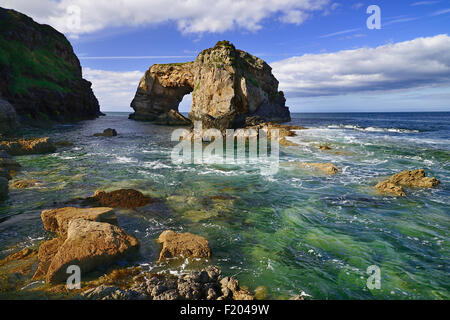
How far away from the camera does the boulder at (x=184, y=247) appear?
6316mm

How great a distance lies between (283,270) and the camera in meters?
5.91

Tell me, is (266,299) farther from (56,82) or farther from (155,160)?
(56,82)

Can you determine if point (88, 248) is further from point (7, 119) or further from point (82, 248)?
point (7, 119)

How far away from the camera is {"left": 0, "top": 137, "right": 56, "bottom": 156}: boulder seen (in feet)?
63.7

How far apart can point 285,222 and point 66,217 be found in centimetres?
714

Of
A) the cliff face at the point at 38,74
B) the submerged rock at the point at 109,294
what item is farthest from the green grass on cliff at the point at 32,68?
the submerged rock at the point at 109,294

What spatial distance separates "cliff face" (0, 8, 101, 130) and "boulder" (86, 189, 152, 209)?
139 feet

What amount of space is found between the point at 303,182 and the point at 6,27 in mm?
67518

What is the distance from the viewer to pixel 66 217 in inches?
291

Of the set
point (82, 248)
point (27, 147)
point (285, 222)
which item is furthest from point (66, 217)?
point (27, 147)

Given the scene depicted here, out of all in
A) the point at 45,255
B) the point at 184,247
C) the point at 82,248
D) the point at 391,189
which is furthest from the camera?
the point at 391,189

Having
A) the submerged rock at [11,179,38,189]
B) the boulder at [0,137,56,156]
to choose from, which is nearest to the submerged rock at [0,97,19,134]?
the boulder at [0,137,56,156]
